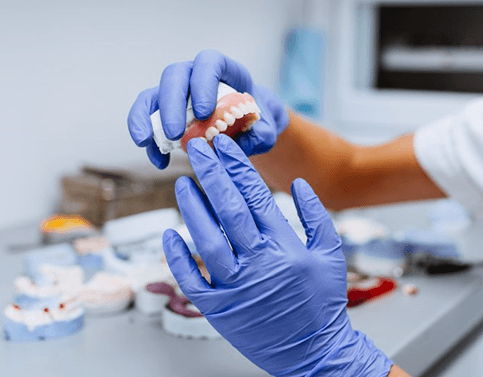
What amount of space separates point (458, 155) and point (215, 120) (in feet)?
1.99

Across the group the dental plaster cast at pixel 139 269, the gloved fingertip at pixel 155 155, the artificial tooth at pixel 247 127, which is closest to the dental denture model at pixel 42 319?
the dental plaster cast at pixel 139 269

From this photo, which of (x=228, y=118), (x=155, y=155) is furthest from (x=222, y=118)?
(x=155, y=155)

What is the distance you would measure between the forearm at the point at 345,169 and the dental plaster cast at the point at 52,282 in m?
0.39

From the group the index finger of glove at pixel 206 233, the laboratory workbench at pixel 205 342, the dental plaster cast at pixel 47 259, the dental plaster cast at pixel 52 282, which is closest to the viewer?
the index finger of glove at pixel 206 233

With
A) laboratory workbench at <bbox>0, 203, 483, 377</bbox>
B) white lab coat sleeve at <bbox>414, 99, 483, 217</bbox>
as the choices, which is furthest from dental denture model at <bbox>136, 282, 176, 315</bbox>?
white lab coat sleeve at <bbox>414, 99, 483, 217</bbox>

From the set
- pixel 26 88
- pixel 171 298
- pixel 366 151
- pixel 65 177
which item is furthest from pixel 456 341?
pixel 26 88

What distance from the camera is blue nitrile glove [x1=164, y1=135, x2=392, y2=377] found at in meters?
0.74

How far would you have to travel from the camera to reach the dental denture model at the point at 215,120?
82cm

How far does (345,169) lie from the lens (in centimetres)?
132

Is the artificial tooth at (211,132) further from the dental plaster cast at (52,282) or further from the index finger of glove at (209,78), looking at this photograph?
the dental plaster cast at (52,282)

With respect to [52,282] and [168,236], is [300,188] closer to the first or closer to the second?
[168,236]

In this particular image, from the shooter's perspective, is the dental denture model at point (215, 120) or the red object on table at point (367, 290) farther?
the red object on table at point (367, 290)

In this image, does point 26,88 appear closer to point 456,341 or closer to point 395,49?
point 456,341

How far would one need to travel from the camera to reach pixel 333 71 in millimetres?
2363
